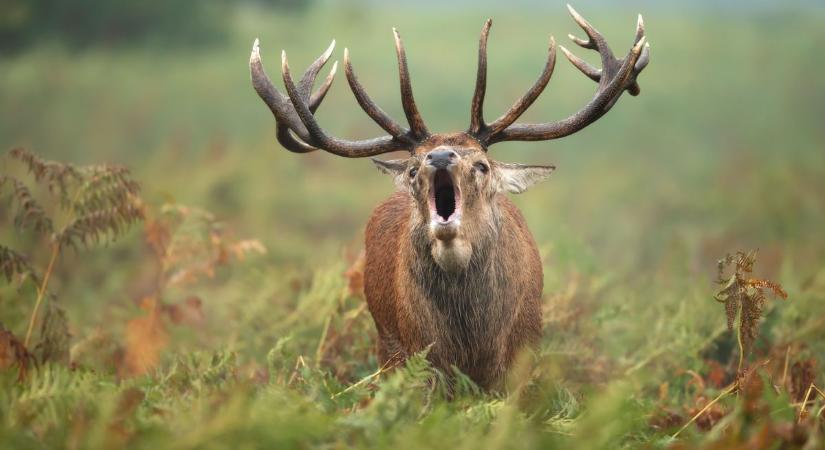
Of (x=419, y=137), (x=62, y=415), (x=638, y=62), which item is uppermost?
(x=638, y=62)

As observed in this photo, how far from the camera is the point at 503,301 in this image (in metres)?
6.29

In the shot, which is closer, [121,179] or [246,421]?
[246,421]

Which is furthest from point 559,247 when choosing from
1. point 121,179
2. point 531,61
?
point 531,61

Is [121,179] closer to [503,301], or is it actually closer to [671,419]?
[503,301]

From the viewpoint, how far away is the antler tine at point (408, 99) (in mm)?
6316

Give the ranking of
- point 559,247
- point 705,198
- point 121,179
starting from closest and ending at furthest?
point 121,179 < point 559,247 < point 705,198

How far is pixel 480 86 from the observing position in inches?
249

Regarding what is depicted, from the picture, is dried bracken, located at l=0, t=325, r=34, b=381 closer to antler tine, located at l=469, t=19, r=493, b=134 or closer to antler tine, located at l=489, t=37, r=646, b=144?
antler tine, located at l=469, t=19, r=493, b=134

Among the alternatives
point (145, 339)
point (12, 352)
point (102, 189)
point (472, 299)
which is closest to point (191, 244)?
point (145, 339)

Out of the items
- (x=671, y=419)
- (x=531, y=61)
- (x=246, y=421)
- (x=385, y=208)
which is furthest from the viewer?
(x=531, y=61)

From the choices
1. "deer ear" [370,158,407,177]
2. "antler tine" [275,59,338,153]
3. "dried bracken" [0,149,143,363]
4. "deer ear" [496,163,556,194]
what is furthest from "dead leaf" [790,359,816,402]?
"dried bracken" [0,149,143,363]

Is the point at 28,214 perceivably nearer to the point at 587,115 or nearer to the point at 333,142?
the point at 333,142

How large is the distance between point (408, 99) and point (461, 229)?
1024 mm

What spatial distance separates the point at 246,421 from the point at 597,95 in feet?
12.3
